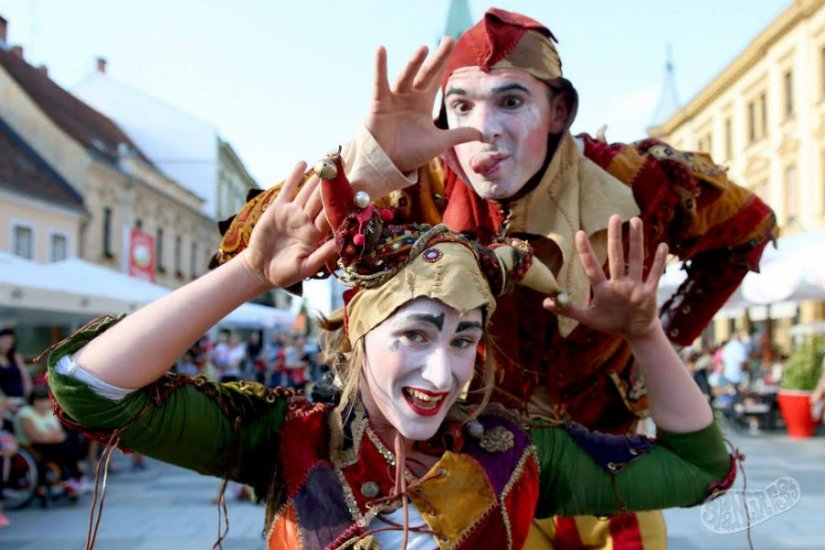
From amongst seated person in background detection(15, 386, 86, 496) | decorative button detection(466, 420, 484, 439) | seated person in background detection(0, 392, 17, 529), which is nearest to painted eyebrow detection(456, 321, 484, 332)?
decorative button detection(466, 420, 484, 439)

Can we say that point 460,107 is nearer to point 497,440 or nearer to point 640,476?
point 497,440

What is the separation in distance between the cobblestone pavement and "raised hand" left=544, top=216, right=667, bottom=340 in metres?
2.83

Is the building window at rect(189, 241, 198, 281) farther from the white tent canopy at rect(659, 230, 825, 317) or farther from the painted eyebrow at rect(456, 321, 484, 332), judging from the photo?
the painted eyebrow at rect(456, 321, 484, 332)

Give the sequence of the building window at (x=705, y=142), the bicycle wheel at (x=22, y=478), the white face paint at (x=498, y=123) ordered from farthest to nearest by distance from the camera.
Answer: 1. the building window at (x=705, y=142)
2. the bicycle wheel at (x=22, y=478)
3. the white face paint at (x=498, y=123)

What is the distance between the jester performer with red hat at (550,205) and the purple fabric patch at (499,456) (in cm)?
14

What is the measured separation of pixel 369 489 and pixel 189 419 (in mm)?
379

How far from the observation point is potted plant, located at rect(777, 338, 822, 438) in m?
8.65

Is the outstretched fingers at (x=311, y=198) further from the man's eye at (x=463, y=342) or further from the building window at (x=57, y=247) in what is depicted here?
the building window at (x=57, y=247)

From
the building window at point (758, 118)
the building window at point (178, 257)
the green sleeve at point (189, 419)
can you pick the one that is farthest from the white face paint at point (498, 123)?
the building window at point (178, 257)

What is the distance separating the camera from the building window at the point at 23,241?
17.6 metres

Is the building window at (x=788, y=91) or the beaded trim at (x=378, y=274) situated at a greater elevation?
the building window at (x=788, y=91)

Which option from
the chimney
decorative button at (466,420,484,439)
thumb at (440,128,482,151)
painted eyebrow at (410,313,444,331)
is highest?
the chimney

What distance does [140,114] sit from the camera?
33.4 meters

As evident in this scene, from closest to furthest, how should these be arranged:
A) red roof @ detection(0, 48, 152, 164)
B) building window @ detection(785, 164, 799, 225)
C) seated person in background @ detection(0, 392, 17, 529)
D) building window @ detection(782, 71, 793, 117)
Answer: seated person in background @ detection(0, 392, 17, 529)
building window @ detection(785, 164, 799, 225)
building window @ detection(782, 71, 793, 117)
red roof @ detection(0, 48, 152, 164)
